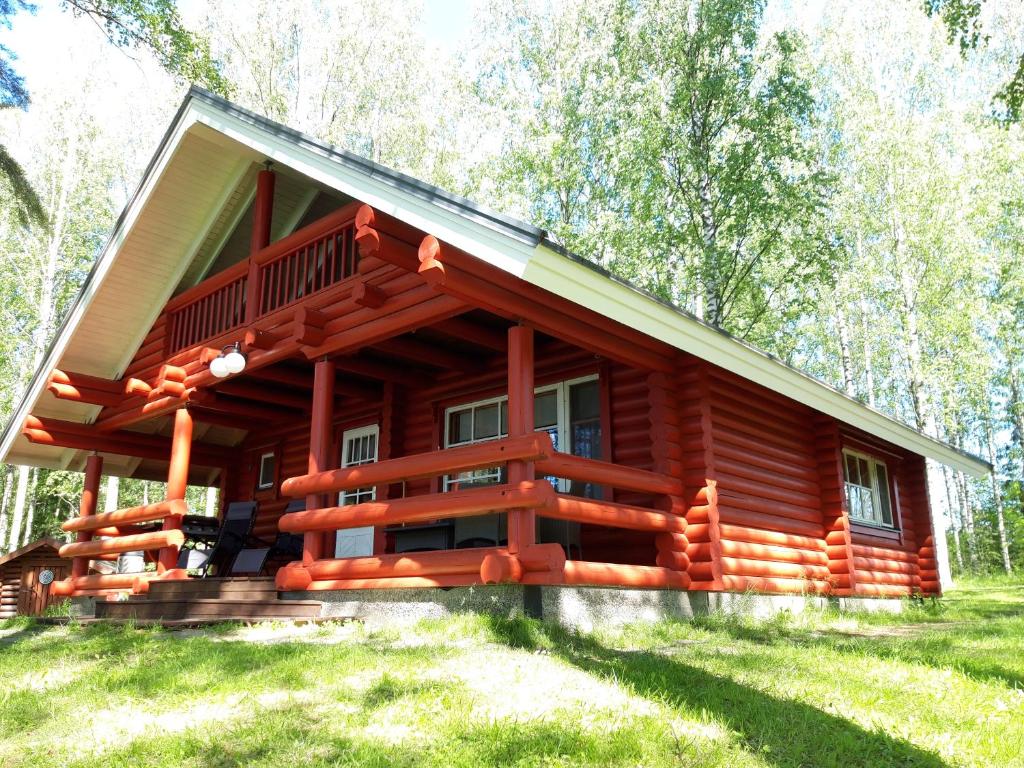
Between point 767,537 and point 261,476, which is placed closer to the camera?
point 767,537

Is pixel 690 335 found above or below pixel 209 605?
above

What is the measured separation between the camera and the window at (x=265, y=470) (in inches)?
524

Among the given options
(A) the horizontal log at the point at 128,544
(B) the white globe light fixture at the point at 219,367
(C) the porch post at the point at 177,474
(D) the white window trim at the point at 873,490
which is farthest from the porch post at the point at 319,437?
(D) the white window trim at the point at 873,490

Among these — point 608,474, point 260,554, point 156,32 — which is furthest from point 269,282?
point 608,474

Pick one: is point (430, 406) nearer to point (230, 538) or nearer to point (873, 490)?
point (230, 538)

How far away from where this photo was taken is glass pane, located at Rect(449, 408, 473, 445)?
33.6 ft

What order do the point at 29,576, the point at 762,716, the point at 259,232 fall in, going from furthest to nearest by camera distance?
the point at 29,576
the point at 259,232
the point at 762,716

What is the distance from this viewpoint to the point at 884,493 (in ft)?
42.1

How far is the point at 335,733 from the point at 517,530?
9.15 feet

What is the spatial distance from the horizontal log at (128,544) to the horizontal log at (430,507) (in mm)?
2458

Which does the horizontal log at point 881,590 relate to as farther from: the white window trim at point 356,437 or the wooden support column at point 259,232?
the wooden support column at point 259,232

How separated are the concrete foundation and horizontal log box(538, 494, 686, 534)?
575mm

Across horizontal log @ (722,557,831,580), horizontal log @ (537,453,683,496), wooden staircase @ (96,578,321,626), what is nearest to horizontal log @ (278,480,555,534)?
horizontal log @ (537,453,683,496)

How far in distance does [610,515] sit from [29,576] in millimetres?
13515
